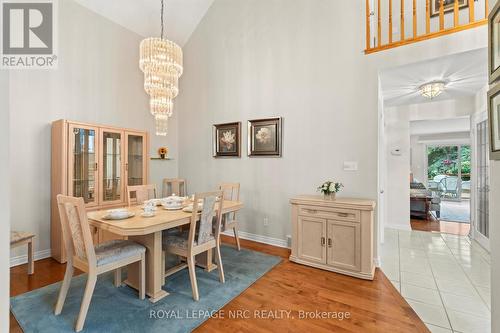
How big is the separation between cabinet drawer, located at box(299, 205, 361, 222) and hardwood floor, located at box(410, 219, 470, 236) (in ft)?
10.2

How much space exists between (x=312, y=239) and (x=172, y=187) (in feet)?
9.01

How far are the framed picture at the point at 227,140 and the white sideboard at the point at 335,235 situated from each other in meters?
1.54

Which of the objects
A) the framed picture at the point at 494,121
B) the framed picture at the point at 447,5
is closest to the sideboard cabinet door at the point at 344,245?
the framed picture at the point at 494,121

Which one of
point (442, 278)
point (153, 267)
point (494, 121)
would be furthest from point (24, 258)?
point (442, 278)

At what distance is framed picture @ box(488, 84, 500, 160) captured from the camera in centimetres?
130

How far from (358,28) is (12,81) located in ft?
14.2

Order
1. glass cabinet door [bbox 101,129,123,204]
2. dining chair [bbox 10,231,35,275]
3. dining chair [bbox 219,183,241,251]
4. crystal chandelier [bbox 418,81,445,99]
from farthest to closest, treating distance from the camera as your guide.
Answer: glass cabinet door [bbox 101,129,123,204]
dining chair [bbox 219,183,241,251]
crystal chandelier [bbox 418,81,445,99]
dining chair [bbox 10,231,35,275]

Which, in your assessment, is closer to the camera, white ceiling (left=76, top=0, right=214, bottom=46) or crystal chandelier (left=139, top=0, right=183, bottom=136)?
crystal chandelier (left=139, top=0, right=183, bottom=136)

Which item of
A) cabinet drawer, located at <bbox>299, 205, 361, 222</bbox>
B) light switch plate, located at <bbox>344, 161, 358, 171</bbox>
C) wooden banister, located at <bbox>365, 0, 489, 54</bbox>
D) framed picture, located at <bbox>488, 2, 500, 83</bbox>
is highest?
wooden banister, located at <bbox>365, 0, 489, 54</bbox>

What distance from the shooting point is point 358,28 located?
3.08m

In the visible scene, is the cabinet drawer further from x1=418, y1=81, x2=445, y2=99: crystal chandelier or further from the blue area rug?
x1=418, y1=81, x2=445, y2=99: crystal chandelier

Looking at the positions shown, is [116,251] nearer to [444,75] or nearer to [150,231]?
[150,231]

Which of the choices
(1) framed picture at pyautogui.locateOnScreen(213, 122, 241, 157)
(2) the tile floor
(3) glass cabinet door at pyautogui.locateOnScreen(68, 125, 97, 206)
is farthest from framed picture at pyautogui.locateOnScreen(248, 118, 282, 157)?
(3) glass cabinet door at pyautogui.locateOnScreen(68, 125, 97, 206)

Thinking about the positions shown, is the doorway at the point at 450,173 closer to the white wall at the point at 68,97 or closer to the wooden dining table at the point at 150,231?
the wooden dining table at the point at 150,231
